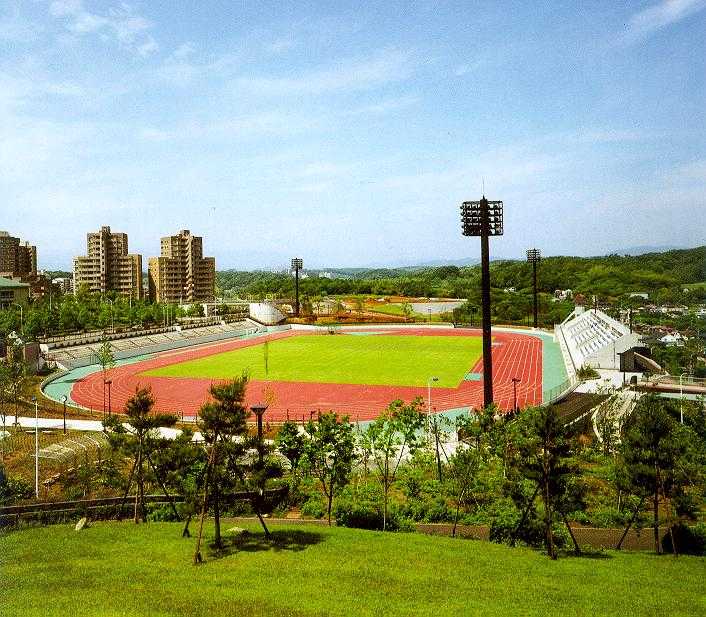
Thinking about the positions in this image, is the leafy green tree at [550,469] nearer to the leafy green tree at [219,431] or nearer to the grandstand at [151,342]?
the leafy green tree at [219,431]

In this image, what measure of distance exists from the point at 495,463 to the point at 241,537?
7059 mm

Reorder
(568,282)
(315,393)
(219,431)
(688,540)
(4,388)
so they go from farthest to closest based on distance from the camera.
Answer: (568,282), (315,393), (4,388), (688,540), (219,431)

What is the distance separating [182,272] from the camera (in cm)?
8350

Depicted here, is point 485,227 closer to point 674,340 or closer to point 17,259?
point 674,340

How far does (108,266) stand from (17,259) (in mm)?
14610

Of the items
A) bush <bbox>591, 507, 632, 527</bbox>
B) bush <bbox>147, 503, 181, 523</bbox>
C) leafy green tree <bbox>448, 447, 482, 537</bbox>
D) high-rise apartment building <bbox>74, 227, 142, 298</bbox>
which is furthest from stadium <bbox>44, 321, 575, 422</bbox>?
high-rise apartment building <bbox>74, 227, 142, 298</bbox>

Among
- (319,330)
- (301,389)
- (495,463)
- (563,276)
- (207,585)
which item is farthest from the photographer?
(563,276)

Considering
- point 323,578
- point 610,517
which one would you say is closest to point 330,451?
point 323,578

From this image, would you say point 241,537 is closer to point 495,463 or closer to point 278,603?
point 278,603

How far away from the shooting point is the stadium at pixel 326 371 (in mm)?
24297

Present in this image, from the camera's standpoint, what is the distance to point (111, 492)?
12.7 meters

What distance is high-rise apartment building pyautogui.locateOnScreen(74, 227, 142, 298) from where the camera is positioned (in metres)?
74.8

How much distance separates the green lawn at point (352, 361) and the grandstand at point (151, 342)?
5042 millimetres

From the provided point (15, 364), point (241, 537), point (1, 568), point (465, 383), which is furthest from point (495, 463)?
point (15, 364)
